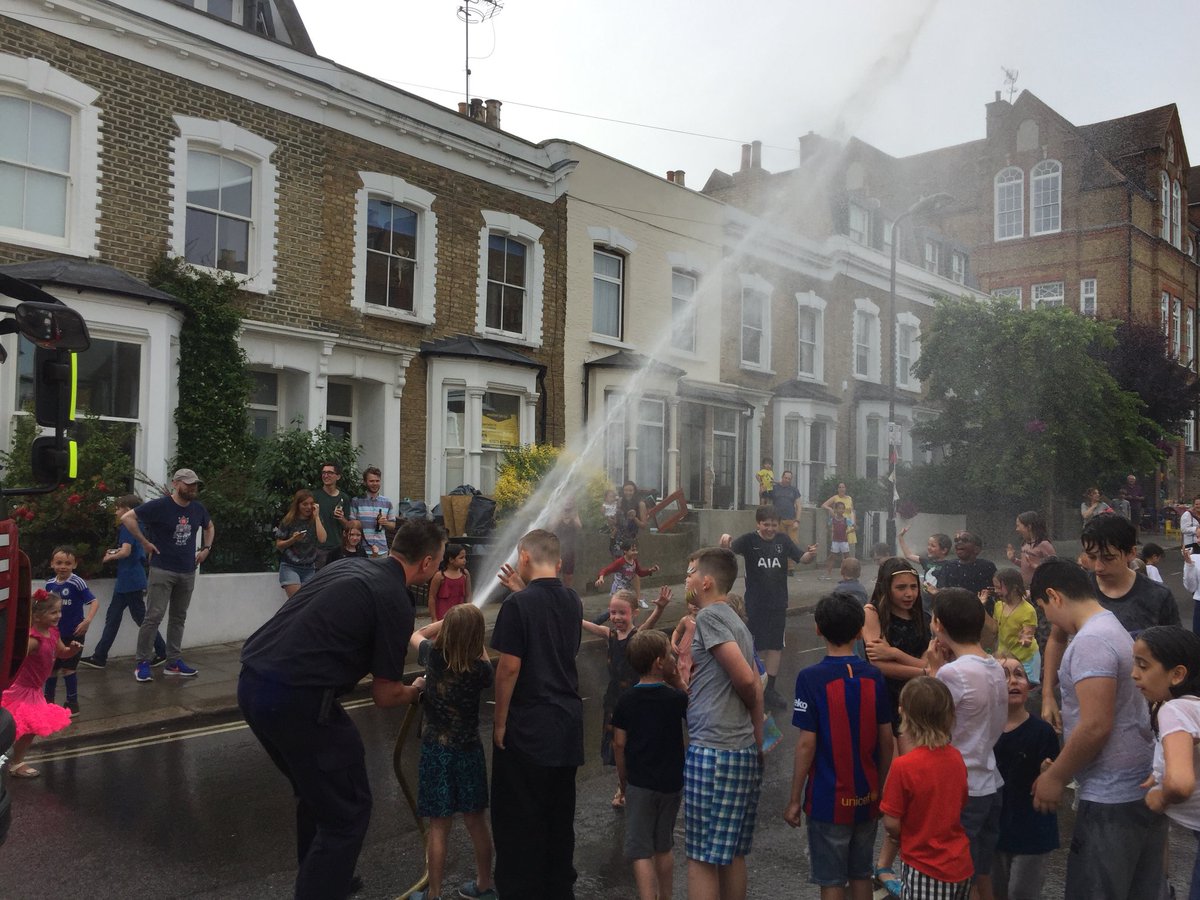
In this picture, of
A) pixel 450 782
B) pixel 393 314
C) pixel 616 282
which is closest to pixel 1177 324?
pixel 616 282

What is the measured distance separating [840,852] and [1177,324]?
4537 centimetres

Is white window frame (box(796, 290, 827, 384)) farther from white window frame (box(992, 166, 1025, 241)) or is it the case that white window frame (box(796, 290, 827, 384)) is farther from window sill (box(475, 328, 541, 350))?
white window frame (box(992, 166, 1025, 241))

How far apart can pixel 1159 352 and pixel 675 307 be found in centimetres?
1958

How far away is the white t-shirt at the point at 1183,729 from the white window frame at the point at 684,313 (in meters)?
18.9

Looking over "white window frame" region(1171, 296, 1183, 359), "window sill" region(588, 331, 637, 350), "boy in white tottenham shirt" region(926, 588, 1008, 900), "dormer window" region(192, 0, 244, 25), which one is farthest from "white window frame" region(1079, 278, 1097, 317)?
"boy in white tottenham shirt" region(926, 588, 1008, 900)

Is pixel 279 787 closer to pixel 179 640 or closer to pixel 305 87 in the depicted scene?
pixel 179 640

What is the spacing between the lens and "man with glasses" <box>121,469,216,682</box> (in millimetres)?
9406

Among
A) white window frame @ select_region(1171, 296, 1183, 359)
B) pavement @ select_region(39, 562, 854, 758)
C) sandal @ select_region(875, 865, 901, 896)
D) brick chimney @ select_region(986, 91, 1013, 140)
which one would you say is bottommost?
pavement @ select_region(39, 562, 854, 758)

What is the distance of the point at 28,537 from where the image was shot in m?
10.2

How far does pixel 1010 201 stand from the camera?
34656mm

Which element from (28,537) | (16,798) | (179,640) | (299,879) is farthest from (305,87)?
(299,879)

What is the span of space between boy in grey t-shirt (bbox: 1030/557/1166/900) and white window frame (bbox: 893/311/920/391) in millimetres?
27154

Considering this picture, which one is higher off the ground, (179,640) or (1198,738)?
(1198,738)

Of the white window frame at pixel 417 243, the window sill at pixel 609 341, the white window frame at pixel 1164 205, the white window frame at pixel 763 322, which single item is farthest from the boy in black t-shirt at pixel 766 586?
the white window frame at pixel 1164 205
